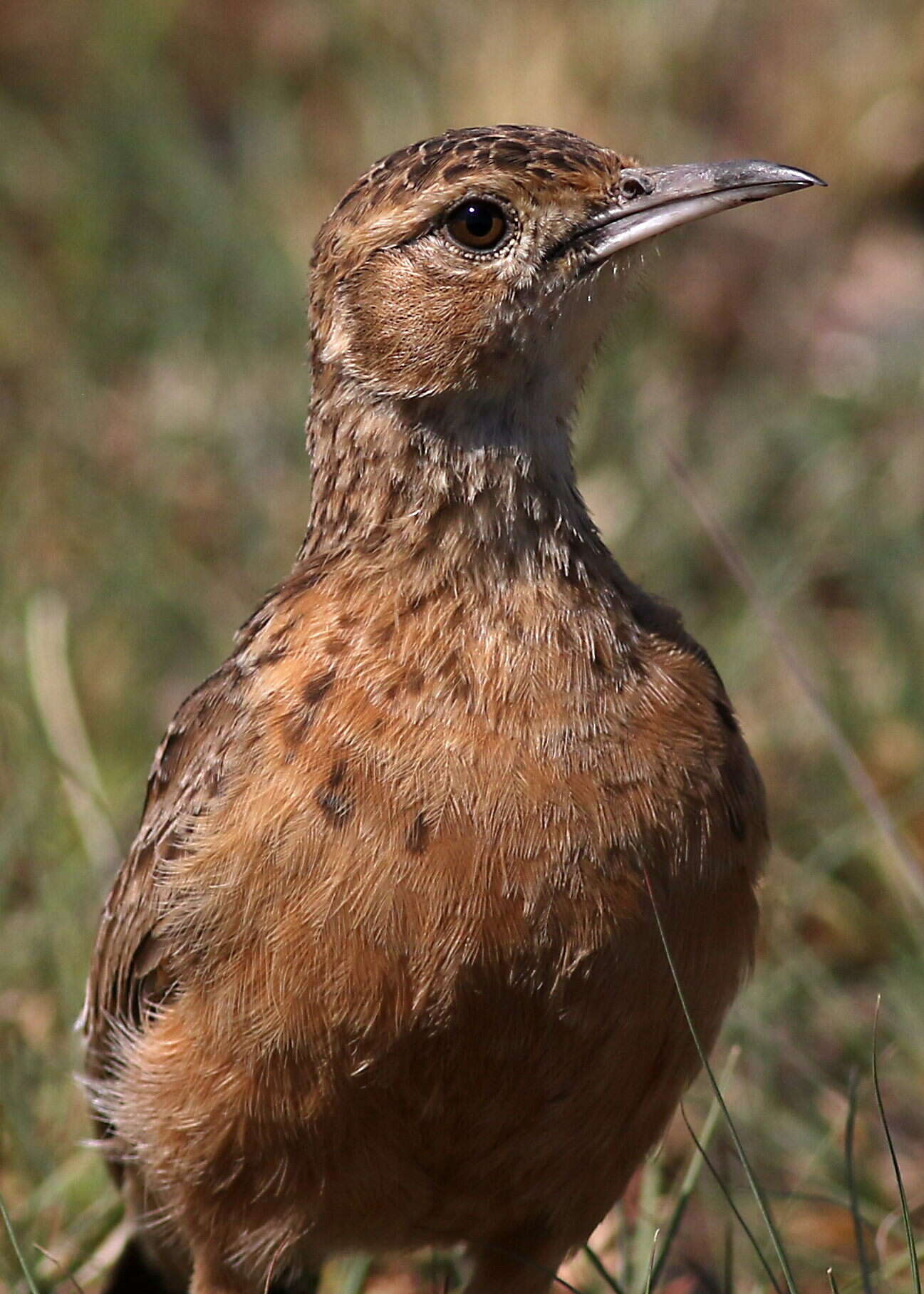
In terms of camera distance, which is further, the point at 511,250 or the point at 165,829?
the point at 165,829

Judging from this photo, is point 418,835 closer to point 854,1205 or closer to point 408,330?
point 408,330

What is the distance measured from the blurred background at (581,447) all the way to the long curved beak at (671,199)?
1.09ft

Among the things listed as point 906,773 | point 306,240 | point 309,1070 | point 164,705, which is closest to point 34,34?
point 306,240

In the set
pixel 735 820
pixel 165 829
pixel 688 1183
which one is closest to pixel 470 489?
pixel 735 820

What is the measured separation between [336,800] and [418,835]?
0.18 metres

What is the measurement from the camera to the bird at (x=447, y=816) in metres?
3.97

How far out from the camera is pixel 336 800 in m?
4.01

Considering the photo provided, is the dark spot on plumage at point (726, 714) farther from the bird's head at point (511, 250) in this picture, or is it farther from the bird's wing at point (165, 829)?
the bird's wing at point (165, 829)

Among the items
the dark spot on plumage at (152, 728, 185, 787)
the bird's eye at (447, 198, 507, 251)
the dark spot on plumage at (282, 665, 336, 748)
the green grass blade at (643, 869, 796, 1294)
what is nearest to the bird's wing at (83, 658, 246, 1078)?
the dark spot on plumage at (152, 728, 185, 787)

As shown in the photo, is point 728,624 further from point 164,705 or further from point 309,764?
point 309,764

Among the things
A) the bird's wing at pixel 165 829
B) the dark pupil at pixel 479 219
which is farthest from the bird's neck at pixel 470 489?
the dark pupil at pixel 479 219

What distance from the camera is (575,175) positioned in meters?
4.29

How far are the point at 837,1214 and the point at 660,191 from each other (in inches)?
109

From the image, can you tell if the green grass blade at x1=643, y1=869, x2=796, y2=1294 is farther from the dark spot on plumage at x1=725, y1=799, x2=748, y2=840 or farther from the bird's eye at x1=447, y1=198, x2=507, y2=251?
the bird's eye at x1=447, y1=198, x2=507, y2=251
